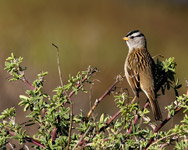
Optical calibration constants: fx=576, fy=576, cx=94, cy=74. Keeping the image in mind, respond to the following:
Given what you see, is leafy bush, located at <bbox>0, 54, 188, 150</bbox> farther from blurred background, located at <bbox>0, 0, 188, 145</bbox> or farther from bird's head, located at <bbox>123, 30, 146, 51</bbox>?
blurred background, located at <bbox>0, 0, 188, 145</bbox>

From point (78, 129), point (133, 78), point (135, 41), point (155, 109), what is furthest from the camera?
point (135, 41)

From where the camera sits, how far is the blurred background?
1030cm

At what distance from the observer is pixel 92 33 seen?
1221cm

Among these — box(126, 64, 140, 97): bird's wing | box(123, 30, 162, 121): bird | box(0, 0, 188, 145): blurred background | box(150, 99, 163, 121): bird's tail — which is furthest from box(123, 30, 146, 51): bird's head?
box(0, 0, 188, 145): blurred background

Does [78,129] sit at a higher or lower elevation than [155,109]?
lower

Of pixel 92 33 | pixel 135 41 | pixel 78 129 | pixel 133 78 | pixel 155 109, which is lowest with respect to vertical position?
pixel 78 129

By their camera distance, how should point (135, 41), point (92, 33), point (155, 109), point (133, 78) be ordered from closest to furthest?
point (155, 109), point (133, 78), point (135, 41), point (92, 33)

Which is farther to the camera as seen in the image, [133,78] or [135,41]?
[135,41]

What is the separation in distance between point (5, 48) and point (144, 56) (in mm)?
4854

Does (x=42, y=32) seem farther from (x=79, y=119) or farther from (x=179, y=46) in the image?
(x=79, y=119)

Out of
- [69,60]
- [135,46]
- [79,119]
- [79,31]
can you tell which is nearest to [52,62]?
[69,60]

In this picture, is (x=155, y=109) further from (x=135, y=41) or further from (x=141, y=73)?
(x=135, y=41)

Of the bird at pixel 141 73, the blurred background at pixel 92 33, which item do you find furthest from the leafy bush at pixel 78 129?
the blurred background at pixel 92 33

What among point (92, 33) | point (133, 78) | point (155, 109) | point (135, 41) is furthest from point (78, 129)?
point (92, 33)
